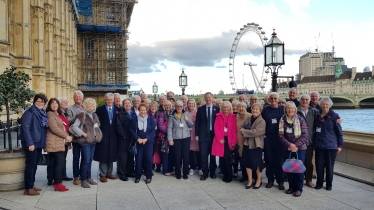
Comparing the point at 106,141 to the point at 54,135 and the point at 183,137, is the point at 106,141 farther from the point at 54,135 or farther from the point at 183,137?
the point at 183,137

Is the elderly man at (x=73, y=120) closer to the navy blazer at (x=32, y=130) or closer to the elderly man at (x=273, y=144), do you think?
the navy blazer at (x=32, y=130)

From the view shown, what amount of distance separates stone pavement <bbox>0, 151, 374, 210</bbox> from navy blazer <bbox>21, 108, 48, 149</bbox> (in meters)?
1.06

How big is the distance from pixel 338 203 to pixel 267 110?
90.3 inches

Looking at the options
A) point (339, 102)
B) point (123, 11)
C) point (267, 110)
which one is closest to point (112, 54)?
point (123, 11)

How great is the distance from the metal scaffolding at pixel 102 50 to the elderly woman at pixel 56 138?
49.5 m

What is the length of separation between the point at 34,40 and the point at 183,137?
21.2m

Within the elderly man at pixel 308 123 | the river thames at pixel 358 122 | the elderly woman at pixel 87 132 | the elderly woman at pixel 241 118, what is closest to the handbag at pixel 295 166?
the elderly man at pixel 308 123

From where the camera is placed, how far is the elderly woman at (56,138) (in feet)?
21.7

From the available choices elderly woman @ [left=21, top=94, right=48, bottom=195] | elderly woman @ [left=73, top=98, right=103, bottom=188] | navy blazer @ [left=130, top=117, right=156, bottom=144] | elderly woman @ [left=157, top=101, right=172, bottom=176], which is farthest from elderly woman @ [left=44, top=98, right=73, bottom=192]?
elderly woman @ [left=157, top=101, right=172, bottom=176]

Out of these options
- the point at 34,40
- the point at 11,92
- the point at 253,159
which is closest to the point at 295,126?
the point at 253,159

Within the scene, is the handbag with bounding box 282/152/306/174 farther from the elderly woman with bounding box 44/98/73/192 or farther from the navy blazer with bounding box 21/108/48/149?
the navy blazer with bounding box 21/108/48/149

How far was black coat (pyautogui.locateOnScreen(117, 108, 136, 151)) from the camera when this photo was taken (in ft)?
25.2

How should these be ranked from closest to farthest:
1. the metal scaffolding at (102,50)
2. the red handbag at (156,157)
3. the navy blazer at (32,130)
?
1. the navy blazer at (32,130)
2. the red handbag at (156,157)
3. the metal scaffolding at (102,50)

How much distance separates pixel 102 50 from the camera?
56.3m
